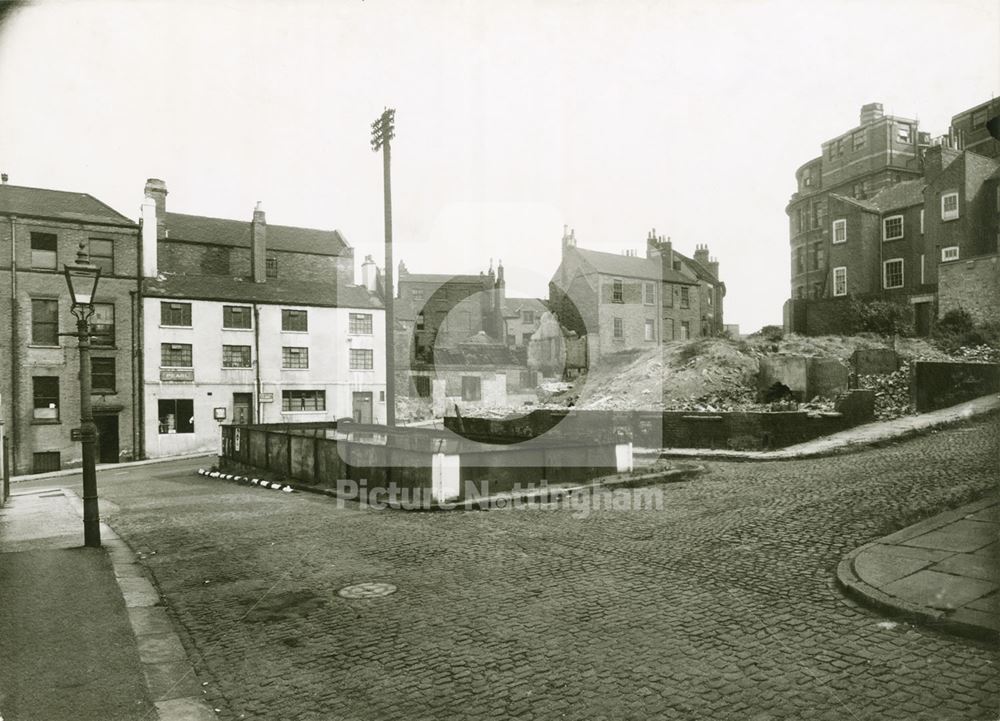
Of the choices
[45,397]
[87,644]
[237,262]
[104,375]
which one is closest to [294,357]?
[237,262]

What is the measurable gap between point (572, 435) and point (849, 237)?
2658cm

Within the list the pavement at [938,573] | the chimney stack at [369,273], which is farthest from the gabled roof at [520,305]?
the pavement at [938,573]

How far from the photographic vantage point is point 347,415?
38188mm

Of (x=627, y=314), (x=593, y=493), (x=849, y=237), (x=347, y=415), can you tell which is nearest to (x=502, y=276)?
(x=627, y=314)

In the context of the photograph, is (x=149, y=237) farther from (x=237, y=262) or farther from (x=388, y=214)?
(x=388, y=214)

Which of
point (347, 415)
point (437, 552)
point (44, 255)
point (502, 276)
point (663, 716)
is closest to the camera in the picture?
point (663, 716)

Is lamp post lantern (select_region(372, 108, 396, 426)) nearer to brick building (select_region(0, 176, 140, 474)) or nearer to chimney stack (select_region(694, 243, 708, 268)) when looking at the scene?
brick building (select_region(0, 176, 140, 474))

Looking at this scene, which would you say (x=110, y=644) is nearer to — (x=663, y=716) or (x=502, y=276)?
(x=663, y=716)

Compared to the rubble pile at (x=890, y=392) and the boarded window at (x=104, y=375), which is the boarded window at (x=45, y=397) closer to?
the boarded window at (x=104, y=375)

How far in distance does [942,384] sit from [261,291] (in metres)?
32.9

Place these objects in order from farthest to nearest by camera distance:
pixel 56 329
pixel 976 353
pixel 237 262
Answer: pixel 237 262 → pixel 56 329 → pixel 976 353

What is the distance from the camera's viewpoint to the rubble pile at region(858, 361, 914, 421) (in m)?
21.7

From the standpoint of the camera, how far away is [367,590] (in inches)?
278

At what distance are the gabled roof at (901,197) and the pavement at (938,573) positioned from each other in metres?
34.9
